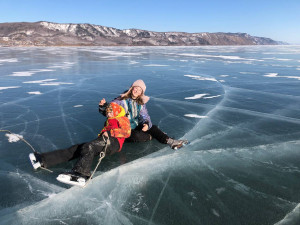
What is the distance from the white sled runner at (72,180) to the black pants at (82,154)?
14 centimetres

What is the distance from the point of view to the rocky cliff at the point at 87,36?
93.4 meters

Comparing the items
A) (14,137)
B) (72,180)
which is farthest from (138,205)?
(14,137)

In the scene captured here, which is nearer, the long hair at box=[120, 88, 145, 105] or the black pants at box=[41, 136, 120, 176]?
the black pants at box=[41, 136, 120, 176]

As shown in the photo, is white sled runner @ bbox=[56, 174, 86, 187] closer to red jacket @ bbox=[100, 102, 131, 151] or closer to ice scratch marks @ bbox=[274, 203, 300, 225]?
red jacket @ bbox=[100, 102, 131, 151]

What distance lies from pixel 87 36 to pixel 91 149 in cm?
12443

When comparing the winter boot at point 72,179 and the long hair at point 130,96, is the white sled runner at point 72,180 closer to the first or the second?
the winter boot at point 72,179

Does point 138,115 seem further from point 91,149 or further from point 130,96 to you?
point 91,149

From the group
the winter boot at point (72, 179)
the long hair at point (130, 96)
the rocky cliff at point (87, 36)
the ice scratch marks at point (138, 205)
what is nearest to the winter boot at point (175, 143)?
the long hair at point (130, 96)

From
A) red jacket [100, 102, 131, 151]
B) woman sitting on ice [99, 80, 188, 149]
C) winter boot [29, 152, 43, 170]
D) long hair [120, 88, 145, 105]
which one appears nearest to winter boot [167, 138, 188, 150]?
woman sitting on ice [99, 80, 188, 149]

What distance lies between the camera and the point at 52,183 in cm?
242

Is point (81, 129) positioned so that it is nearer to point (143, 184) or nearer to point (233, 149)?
point (143, 184)

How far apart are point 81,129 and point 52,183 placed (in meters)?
1.54

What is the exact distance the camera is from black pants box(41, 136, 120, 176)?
2.54 metres

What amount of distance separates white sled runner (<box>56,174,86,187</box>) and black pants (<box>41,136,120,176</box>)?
14cm
